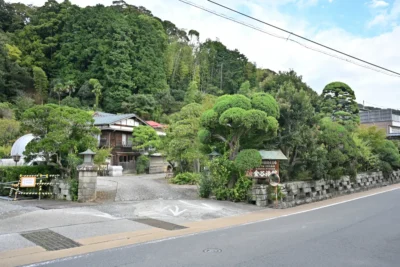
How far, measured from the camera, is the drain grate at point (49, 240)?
696 centimetres

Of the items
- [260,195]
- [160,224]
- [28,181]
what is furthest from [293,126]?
[28,181]

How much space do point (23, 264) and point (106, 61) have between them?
164 ft

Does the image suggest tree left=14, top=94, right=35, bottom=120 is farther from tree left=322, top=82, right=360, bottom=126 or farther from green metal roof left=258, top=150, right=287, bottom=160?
tree left=322, top=82, right=360, bottom=126

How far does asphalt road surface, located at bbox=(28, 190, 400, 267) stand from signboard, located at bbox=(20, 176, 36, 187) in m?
8.59

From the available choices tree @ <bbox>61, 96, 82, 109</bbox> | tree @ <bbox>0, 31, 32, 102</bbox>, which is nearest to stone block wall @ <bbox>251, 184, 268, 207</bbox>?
tree @ <bbox>61, 96, 82, 109</bbox>

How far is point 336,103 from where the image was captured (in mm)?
43156

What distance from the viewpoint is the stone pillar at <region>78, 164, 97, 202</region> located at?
12664 millimetres

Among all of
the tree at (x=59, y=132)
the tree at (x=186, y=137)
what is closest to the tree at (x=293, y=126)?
the tree at (x=186, y=137)

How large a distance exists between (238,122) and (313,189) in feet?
20.3

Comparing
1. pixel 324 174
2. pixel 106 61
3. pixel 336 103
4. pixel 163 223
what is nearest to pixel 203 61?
pixel 106 61

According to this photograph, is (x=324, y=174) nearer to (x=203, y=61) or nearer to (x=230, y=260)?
(x=230, y=260)

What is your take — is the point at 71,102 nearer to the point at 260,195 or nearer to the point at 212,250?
the point at 260,195

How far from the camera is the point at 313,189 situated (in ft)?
53.5


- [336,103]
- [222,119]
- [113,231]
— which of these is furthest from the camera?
[336,103]
